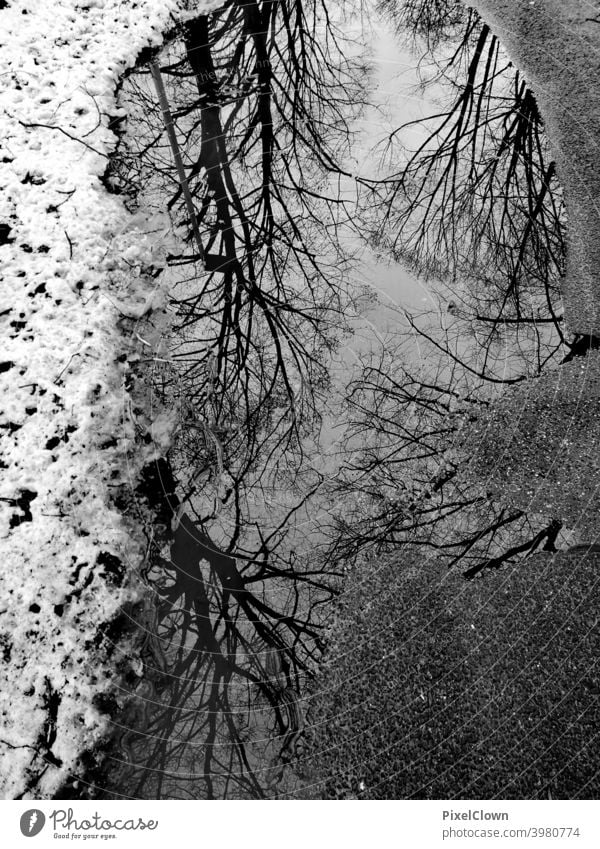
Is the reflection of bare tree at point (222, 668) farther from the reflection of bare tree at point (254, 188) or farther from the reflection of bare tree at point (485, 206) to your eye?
the reflection of bare tree at point (485, 206)

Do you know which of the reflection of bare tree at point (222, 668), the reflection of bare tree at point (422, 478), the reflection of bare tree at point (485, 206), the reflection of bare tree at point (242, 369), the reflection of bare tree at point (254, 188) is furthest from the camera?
the reflection of bare tree at point (485, 206)

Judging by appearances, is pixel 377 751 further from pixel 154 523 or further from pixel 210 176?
pixel 210 176

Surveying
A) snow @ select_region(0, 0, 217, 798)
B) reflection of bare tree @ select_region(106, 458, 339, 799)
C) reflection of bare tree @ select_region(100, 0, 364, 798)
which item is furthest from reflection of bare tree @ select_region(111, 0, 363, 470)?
reflection of bare tree @ select_region(106, 458, 339, 799)

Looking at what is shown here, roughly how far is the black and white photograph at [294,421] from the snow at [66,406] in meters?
0.01

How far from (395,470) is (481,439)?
444 millimetres

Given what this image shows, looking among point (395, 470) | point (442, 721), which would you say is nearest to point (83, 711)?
point (442, 721)

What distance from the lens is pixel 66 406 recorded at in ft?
9.20

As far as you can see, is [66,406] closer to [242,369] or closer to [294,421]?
[242,369]

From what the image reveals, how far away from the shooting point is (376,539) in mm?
2461

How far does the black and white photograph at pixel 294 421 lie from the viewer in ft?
6.54

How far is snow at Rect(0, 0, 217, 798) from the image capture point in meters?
2.09

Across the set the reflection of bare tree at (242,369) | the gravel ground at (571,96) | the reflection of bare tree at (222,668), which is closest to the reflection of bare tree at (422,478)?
the reflection of bare tree at (242,369)

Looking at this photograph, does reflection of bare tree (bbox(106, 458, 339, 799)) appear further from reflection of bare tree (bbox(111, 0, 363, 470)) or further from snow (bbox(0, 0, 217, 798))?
reflection of bare tree (bbox(111, 0, 363, 470))
